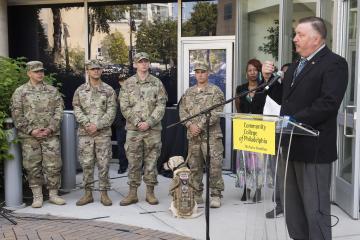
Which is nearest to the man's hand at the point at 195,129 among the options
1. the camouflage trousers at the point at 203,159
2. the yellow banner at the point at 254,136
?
the camouflage trousers at the point at 203,159

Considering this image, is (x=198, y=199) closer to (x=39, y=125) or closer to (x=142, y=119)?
(x=142, y=119)

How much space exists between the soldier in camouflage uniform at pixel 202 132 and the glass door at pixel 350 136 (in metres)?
1.35

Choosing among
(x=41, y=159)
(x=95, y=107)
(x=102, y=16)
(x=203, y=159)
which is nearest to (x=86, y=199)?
(x=41, y=159)

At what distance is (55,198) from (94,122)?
1.07m

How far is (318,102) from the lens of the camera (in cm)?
322

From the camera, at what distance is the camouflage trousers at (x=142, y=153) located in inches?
226

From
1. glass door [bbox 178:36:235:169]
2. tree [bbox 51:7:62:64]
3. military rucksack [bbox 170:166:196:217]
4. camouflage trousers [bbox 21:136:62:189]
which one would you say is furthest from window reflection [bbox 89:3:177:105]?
military rucksack [bbox 170:166:196:217]

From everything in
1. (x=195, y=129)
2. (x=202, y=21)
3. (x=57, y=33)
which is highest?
(x=202, y=21)

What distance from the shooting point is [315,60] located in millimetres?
3334

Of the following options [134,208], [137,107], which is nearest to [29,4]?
[137,107]

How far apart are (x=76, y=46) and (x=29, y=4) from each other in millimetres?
1276

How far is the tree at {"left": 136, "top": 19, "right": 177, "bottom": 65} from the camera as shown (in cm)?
861

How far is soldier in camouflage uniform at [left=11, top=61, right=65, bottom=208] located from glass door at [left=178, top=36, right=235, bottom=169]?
2976 millimetres

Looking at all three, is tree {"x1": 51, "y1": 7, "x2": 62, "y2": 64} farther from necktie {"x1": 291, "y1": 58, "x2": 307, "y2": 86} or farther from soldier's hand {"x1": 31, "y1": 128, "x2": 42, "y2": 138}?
necktie {"x1": 291, "y1": 58, "x2": 307, "y2": 86}
